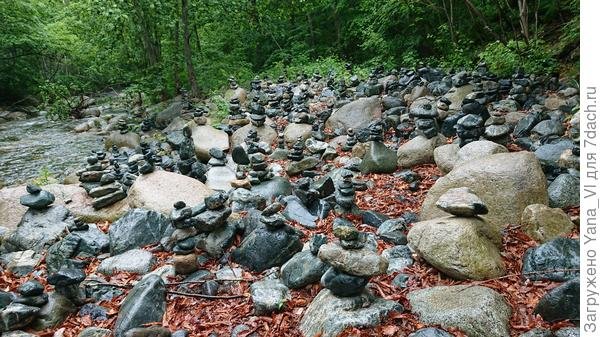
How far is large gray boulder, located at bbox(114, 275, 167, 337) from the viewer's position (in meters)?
3.68

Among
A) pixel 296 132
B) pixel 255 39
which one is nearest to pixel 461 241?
pixel 296 132

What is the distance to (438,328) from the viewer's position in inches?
119


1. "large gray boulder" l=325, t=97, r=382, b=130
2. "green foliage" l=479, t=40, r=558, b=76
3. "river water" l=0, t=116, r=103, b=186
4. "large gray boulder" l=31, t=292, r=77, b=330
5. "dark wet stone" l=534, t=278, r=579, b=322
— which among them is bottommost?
"river water" l=0, t=116, r=103, b=186

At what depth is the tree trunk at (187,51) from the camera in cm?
1489

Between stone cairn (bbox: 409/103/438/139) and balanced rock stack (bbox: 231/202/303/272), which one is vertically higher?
stone cairn (bbox: 409/103/438/139)

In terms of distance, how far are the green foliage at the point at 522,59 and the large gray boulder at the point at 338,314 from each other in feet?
28.1

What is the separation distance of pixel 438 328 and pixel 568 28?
9.91 meters

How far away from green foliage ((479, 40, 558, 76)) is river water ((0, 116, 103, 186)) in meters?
10.9

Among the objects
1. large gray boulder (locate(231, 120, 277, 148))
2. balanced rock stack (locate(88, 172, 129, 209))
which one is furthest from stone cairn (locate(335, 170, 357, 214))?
large gray boulder (locate(231, 120, 277, 148))

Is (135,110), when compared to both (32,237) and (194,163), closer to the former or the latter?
(194,163)

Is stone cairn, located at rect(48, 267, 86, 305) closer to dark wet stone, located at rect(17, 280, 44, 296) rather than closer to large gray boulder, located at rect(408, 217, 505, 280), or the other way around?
dark wet stone, located at rect(17, 280, 44, 296)

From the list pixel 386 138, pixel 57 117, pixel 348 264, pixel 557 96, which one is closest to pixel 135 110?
pixel 57 117

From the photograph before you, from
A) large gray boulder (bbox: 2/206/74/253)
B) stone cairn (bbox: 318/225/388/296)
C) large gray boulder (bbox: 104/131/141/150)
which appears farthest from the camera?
large gray boulder (bbox: 104/131/141/150)

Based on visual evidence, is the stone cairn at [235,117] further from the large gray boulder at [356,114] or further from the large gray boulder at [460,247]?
the large gray boulder at [460,247]
